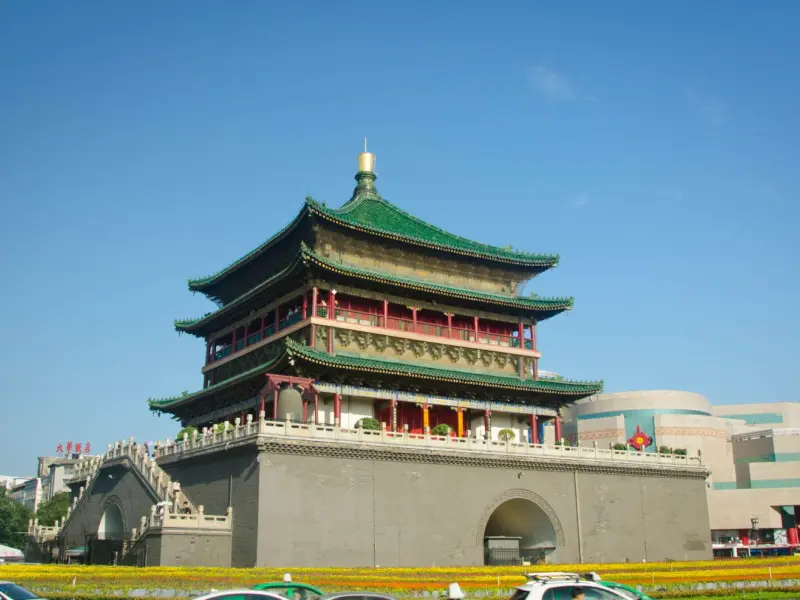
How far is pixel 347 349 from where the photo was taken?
135ft

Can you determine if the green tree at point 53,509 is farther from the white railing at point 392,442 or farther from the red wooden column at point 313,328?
the red wooden column at point 313,328

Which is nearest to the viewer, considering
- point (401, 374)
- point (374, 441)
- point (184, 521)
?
point (184, 521)

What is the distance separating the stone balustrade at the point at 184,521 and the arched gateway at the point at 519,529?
11.8 metres

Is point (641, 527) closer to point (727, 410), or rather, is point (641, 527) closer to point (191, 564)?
point (191, 564)

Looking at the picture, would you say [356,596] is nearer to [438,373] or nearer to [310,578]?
[310,578]

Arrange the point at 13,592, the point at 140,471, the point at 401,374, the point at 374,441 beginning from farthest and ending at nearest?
the point at 401,374, the point at 140,471, the point at 374,441, the point at 13,592

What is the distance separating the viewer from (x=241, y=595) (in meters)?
14.9

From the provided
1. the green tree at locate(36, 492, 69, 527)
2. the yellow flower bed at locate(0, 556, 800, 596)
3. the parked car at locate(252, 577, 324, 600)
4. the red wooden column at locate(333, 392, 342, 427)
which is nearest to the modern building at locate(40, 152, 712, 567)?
the red wooden column at locate(333, 392, 342, 427)

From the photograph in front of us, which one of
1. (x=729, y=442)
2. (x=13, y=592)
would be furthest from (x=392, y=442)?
→ (x=729, y=442)

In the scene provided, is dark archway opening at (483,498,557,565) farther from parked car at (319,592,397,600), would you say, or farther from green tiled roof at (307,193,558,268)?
parked car at (319,592,397,600)

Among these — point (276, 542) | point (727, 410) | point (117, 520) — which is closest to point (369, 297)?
point (276, 542)

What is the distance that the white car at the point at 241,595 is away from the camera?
1445 cm

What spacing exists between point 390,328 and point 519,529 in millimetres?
12426

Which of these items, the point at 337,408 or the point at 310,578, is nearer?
the point at 310,578
